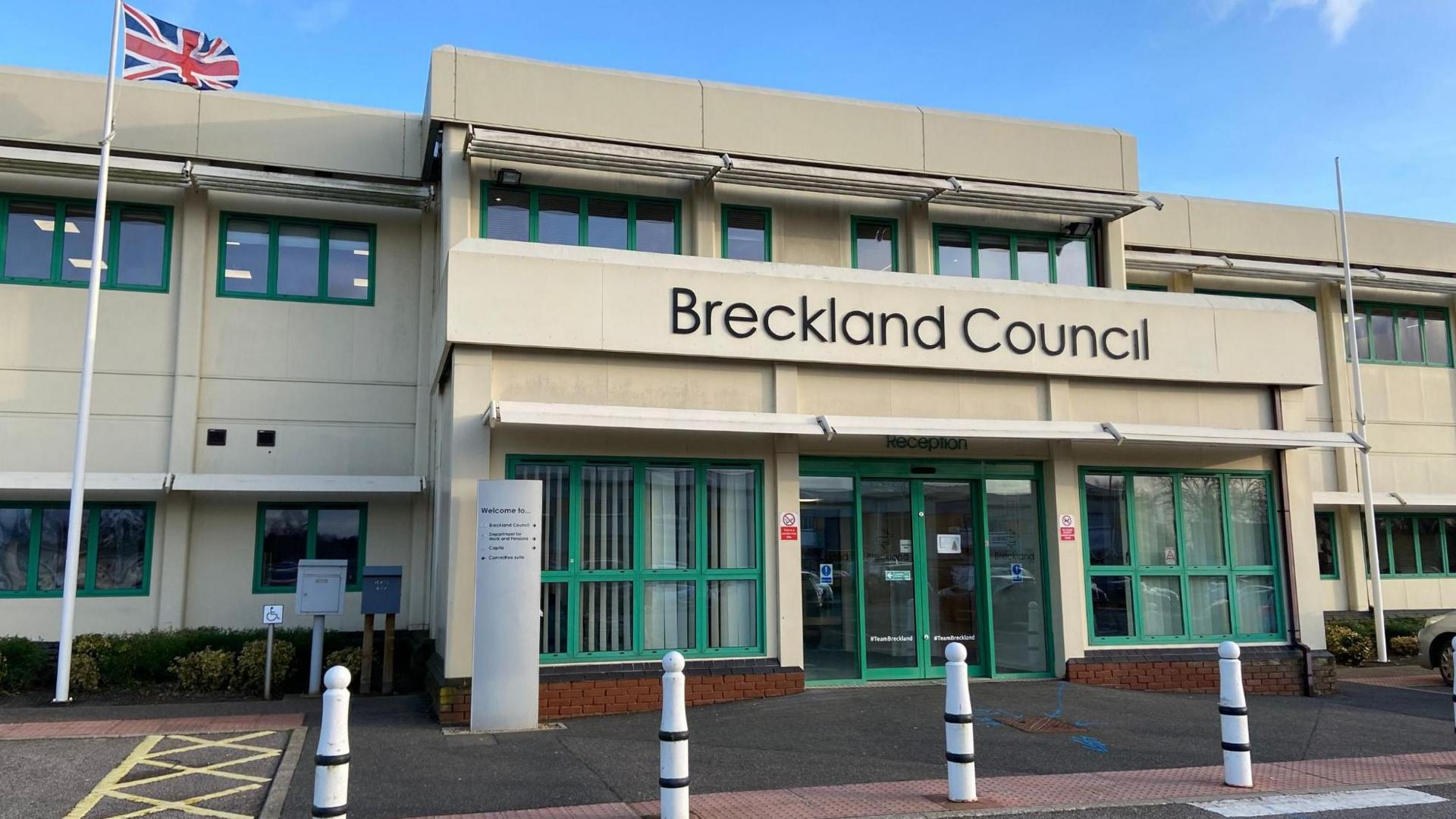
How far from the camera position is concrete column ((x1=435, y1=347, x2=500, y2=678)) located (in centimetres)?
1041

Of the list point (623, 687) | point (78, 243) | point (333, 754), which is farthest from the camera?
point (78, 243)

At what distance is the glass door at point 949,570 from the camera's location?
12.5 m

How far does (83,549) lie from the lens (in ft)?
45.2

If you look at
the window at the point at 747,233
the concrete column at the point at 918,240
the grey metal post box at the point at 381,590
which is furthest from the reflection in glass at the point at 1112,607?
the grey metal post box at the point at 381,590

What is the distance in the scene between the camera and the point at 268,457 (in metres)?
14.5

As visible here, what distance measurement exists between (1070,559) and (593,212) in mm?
7280

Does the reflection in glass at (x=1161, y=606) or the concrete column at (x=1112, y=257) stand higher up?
the concrete column at (x=1112, y=257)

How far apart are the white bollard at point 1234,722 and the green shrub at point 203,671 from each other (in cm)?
1090

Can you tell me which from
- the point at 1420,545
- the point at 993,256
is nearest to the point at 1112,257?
the point at 993,256

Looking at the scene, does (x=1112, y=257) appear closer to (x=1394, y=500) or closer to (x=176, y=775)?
(x=1394, y=500)

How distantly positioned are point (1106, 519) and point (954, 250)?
418cm

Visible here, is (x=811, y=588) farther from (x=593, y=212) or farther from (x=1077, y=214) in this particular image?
(x=1077, y=214)

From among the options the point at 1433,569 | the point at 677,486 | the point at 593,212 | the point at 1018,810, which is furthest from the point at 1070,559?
the point at 1433,569

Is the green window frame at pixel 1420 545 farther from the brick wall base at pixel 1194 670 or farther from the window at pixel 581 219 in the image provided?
the window at pixel 581 219
